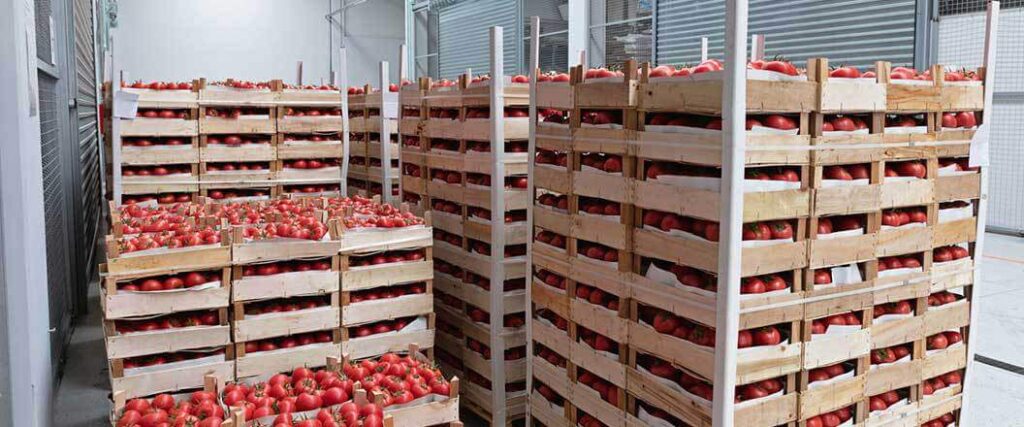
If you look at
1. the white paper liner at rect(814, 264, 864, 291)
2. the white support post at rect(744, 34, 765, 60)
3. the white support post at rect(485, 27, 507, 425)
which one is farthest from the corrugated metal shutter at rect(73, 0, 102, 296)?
Result: the white paper liner at rect(814, 264, 864, 291)

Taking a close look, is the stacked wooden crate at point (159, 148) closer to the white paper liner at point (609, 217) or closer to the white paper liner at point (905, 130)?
the white paper liner at point (609, 217)

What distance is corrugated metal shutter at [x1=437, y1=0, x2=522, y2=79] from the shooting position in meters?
16.2

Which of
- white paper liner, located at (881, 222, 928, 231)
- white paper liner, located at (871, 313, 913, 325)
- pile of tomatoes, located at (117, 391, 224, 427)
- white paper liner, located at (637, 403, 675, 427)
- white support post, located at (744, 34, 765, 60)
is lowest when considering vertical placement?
pile of tomatoes, located at (117, 391, 224, 427)

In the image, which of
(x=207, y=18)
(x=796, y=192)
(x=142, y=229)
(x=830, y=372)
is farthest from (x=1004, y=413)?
(x=207, y=18)

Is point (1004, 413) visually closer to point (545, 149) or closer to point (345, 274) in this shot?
point (545, 149)

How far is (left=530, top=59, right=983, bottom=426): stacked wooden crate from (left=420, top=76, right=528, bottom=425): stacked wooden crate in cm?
75

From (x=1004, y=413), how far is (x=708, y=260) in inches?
131

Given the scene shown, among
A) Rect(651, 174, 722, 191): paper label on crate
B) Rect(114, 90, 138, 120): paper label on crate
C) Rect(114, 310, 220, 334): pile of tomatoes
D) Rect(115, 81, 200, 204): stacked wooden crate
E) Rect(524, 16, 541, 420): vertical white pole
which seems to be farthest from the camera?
Rect(115, 81, 200, 204): stacked wooden crate

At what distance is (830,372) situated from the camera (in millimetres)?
3551

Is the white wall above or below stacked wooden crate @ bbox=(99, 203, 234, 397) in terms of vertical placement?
above

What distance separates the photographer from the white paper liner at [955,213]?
3.88 meters

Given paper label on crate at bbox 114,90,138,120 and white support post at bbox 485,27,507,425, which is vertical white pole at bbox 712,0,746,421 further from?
paper label on crate at bbox 114,90,138,120

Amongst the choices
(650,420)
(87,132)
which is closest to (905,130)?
(650,420)

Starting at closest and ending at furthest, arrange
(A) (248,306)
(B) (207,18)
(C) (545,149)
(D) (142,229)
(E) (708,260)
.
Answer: (E) (708,260), (C) (545,149), (A) (248,306), (D) (142,229), (B) (207,18)
